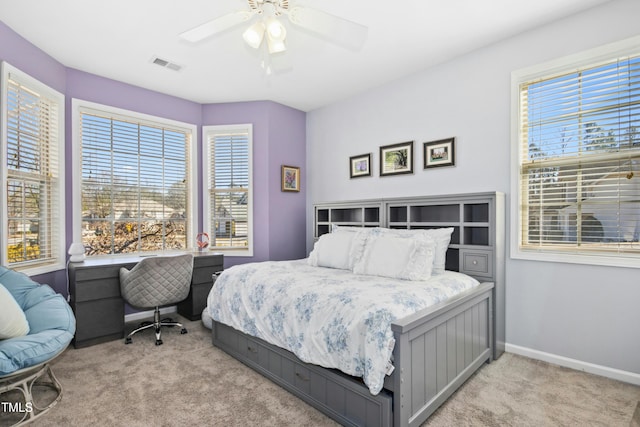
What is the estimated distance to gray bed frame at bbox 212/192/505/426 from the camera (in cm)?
170

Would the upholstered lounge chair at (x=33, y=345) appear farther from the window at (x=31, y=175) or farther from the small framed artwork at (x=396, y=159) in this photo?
the small framed artwork at (x=396, y=159)

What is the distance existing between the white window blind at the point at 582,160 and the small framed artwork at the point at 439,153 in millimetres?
588

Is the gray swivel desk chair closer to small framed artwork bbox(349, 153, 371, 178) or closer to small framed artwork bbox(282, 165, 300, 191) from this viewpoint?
small framed artwork bbox(282, 165, 300, 191)

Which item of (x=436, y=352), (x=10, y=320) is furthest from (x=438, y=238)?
(x=10, y=320)

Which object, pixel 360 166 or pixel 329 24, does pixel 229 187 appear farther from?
pixel 329 24

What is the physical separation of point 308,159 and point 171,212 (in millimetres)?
1967

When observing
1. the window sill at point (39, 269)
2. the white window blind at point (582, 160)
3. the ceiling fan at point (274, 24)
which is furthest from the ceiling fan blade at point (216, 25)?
the window sill at point (39, 269)

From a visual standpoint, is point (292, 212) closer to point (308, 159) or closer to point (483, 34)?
point (308, 159)

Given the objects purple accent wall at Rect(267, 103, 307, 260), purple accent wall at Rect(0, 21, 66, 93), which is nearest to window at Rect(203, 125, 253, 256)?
purple accent wall at Rect(267, 103, 307, 260)

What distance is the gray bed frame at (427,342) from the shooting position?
5.57ft

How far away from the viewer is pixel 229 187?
445cm

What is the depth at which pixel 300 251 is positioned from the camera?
473cm

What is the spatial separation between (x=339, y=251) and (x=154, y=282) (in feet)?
5.71

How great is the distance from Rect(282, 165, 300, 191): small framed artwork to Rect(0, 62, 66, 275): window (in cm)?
242
